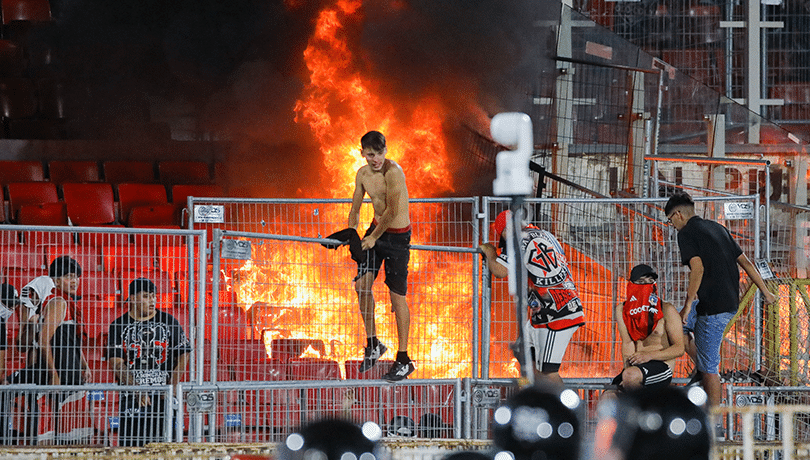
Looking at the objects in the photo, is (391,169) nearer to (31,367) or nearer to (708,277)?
(708,277)

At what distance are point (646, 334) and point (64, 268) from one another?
387 cm

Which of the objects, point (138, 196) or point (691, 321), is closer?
point (691, 321)

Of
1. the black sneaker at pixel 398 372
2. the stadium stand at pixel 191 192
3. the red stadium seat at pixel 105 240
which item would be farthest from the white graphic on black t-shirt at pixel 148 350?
the stadium stand at pixel 191 192

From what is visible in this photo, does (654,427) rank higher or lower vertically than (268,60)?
lower

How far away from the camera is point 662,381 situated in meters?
5.58

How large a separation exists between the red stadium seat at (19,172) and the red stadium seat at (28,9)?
254 centimetres

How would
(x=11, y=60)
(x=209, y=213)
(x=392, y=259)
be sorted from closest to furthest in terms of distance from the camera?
(x=392, y=259) < (x=209, y=213) < (x=11, y=60)

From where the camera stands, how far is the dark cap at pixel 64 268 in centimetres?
555

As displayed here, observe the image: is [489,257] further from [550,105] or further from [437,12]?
[437,12]

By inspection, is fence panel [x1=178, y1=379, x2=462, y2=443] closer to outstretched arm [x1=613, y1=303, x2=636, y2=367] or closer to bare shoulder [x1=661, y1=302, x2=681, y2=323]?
outstretched arm [x1=613, y1=303, x2=636, y2=367]

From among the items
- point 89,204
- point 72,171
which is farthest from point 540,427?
point 72,171

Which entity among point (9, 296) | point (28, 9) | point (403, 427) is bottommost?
point (403, 427)

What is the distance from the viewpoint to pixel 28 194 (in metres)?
10.4

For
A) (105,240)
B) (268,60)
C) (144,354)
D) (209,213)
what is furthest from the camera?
(268,60)
